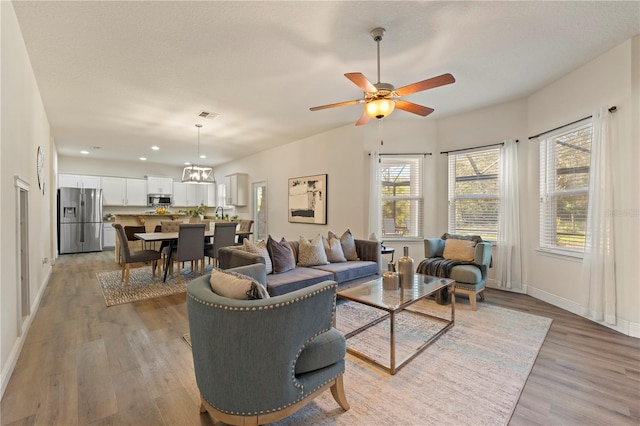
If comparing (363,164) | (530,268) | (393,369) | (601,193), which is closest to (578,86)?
(601,193)

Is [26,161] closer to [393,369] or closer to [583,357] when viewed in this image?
[393,369]

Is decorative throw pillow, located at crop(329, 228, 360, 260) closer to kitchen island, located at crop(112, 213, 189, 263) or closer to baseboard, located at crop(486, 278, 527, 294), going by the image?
baseboard, located at crop(486, 278, 527, 294)

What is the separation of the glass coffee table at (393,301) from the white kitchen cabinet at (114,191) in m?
8.80

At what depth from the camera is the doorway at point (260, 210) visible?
7.56 meters

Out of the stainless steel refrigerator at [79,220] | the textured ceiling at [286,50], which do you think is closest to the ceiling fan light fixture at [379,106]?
the textured ceiling at [286,50]

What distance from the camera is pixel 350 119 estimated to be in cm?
496

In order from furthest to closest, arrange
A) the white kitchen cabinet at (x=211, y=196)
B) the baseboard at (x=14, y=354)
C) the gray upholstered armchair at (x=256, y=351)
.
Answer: the white kitchen cabinet at (x=211, y=196), the baseboard at (x=14, y=354), the gray upholstered armchair at (x=256, y=351)

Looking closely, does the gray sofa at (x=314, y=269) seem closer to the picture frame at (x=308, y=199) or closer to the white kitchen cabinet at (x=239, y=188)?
the picture frame at (x=308, y=199)

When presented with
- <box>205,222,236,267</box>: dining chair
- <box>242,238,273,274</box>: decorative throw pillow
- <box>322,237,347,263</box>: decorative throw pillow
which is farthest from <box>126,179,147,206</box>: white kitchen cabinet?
<box>322,237,347,263</box>: decorative throw pillow

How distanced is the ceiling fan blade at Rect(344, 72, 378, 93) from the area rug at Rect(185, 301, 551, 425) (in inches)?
88.9

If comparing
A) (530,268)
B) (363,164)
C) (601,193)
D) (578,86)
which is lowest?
(530,268)

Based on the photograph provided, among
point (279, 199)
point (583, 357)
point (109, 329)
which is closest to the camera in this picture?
point (583, 357)

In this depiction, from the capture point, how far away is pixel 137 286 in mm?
4441

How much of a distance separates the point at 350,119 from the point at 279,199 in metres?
2.84
